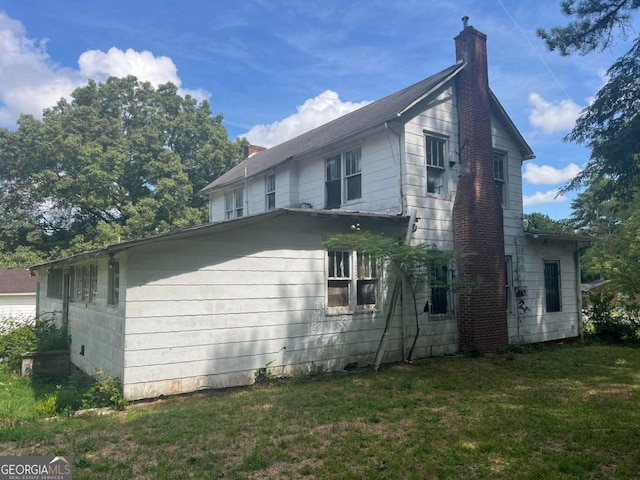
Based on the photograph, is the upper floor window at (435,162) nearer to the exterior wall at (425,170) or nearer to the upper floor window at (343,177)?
the exterior wall at (425,170)

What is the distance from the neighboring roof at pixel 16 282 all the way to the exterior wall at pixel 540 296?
2019cm

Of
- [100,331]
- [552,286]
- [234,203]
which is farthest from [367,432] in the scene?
[234,203]

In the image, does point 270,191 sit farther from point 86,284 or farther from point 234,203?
point 86,284

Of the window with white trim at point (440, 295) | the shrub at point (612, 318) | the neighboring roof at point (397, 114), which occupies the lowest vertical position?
the shrub at point (612, 318)

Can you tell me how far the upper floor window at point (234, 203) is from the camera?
17672mm

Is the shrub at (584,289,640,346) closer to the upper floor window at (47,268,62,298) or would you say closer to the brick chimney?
the brick chimney

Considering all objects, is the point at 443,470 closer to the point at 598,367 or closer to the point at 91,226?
the point at 598,367

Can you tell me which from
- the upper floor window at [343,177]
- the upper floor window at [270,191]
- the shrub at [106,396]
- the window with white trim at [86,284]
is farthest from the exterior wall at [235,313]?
the upper floor window at [270,191]

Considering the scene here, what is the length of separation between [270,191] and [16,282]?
14967 mm

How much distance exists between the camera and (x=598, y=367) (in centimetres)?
941

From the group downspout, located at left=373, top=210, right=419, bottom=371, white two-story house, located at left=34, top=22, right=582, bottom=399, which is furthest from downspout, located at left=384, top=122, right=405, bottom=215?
downspout, located at left=373, top=210, right=419, bottom=371

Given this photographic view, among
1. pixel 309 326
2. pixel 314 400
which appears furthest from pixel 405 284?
pixel 314 400

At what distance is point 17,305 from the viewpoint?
67.8ft

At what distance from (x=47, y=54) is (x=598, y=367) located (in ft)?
78.3
